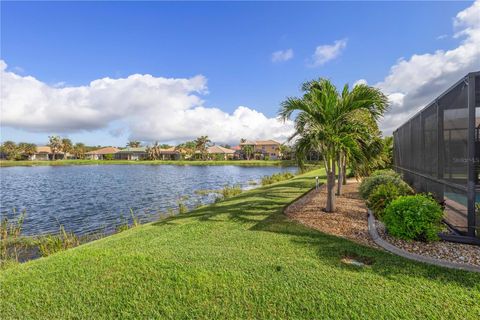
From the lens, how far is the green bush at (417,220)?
202 inches

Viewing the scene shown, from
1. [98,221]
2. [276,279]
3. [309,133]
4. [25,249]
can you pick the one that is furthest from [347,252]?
[98,221]

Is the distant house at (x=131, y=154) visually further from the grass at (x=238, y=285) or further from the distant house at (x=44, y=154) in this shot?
the grass at (x=238, y=285)

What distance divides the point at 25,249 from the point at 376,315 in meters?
10.0

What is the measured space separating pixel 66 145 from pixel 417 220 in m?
110

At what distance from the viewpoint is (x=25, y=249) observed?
846cm

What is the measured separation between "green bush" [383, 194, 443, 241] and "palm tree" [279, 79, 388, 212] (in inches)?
84.9

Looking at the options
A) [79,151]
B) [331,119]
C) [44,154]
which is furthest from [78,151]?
[331,119]

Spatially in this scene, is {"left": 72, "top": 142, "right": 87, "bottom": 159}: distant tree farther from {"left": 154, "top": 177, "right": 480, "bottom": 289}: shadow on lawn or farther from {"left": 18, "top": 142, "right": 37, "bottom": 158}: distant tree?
{"left": 154, "top": 177, "right": 480, "bottom": 289}: shadow on lawn

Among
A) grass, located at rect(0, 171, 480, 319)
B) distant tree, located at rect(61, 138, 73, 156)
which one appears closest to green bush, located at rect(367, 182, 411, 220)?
grass, located at rect(0, 171, 480, 319)

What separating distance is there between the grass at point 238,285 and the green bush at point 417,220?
0.96 m

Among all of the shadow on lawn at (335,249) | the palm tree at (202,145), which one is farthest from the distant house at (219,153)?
the shadow on lawn at (335,249)

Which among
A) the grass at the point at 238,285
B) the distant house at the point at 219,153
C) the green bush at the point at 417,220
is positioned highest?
the distant house at the point at 219,153

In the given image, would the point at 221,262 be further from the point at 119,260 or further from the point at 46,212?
the point at 46,212

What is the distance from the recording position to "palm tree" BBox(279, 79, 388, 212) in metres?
7.47
